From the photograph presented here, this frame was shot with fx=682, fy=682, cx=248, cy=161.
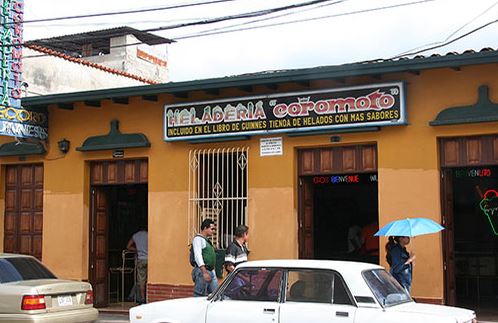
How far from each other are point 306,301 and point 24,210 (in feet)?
32.4

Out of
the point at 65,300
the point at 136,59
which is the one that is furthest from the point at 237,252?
the point at 136,59

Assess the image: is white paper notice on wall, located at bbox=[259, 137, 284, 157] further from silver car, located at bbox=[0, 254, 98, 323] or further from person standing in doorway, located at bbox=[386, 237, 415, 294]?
silver car, located at bbox=[0, 254, 98, 323]

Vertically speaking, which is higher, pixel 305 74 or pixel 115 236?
pixel 305 74

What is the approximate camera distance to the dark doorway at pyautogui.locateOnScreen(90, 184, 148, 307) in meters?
14.8

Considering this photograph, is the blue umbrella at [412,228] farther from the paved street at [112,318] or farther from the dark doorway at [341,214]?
the dark doorway at [341,214]

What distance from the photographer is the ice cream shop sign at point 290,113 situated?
456 inches

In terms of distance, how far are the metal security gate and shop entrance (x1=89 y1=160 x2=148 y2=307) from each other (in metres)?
1.42

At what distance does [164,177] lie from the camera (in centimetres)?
1376

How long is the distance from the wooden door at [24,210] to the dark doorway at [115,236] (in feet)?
4.82

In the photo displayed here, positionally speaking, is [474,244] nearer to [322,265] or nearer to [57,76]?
[322,265]

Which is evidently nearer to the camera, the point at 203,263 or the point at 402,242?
the point at 203,263

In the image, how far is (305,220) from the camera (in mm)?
12680

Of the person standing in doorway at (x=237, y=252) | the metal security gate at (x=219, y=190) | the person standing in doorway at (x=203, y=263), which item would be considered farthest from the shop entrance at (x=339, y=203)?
the person standing in doorway at (x=203, y=263)

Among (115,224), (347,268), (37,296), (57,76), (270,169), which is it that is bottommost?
(37,296)
